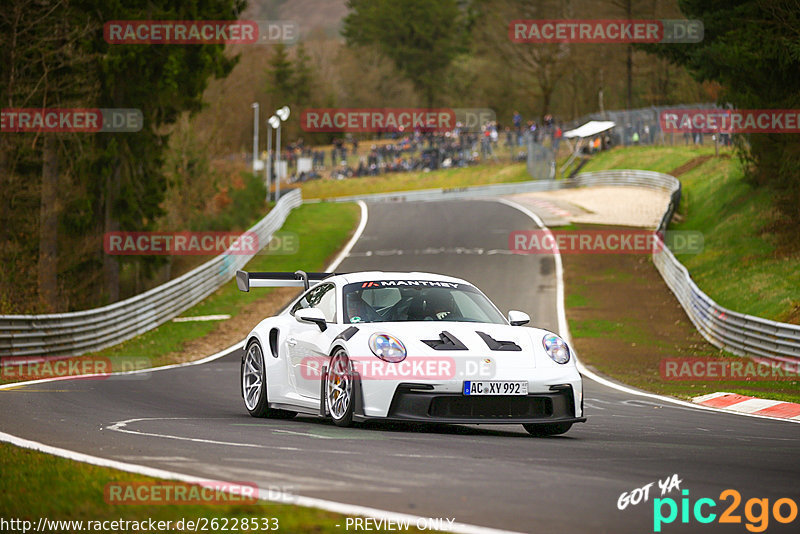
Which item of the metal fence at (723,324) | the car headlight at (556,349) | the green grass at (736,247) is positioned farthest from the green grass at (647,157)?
the car headlight at (556,349)

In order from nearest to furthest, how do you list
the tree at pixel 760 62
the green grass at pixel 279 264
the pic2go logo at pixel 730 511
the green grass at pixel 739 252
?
1. the pic2go logo at pixel 730 511
2. the green grass at pixel 279 264
3. the green grass at pixel 739 252
4. the tree at pixel 760 62

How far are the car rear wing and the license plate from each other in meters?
3.07

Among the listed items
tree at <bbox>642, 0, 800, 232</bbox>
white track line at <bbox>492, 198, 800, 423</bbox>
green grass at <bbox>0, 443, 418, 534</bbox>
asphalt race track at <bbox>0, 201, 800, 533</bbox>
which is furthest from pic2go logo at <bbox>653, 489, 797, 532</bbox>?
tree at <bbox>642, 0, 800, 232</bbox>

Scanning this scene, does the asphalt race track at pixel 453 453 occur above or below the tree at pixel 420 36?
below

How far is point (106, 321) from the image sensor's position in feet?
84.8

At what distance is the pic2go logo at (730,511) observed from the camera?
5684 mm

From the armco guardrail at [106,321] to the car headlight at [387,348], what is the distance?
533 inches

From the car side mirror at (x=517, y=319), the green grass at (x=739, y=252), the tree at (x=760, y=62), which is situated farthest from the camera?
the tree at (x=760, y=62)

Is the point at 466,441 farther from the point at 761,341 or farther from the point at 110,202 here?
the point at 110,202

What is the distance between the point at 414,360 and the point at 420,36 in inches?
4892

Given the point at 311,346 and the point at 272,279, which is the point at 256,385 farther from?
the point at 311,346

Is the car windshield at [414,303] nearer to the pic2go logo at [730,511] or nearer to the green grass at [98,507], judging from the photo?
the green grass at [98,507]

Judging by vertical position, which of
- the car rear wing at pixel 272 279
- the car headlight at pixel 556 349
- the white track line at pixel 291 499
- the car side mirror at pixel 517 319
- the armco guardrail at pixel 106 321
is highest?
the car rear wing at pixel 272 279

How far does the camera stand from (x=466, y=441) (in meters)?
8.97
